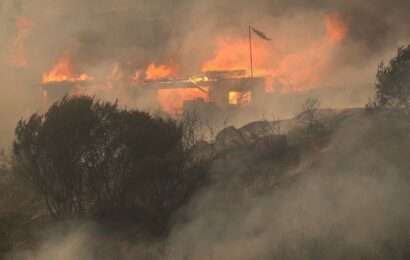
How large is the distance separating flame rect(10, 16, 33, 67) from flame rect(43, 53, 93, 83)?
6.27 metres

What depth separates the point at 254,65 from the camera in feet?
194

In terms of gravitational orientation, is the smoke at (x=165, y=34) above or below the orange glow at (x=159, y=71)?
above

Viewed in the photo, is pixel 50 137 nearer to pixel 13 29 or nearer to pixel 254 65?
pixel 254 65

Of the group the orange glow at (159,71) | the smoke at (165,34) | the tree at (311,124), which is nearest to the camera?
the tree at (311,124)

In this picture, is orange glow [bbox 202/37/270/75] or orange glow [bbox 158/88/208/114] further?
orange glow [bbox 202/37/270/75]

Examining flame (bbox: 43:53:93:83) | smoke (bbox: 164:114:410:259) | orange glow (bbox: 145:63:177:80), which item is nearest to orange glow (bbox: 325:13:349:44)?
orange glow (bbox: 145:63:177:80)

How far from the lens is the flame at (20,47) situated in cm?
6838

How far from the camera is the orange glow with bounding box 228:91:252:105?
51.4 meters

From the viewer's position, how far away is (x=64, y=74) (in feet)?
A: 204

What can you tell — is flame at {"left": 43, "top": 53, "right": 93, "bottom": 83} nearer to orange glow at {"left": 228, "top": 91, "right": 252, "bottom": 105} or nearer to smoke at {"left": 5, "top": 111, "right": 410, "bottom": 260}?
orange glow at {"left": 228, "top": 91, "right": 252, "bottom": 105}

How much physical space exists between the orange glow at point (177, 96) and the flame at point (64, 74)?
891cm

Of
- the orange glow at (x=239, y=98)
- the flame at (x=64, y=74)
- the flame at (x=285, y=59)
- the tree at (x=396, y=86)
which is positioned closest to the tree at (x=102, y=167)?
the tree at (x=396, y=86)

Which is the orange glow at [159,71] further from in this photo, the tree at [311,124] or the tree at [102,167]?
the tree at [102,167]

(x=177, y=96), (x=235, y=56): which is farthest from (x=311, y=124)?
(x=235, y=56)
